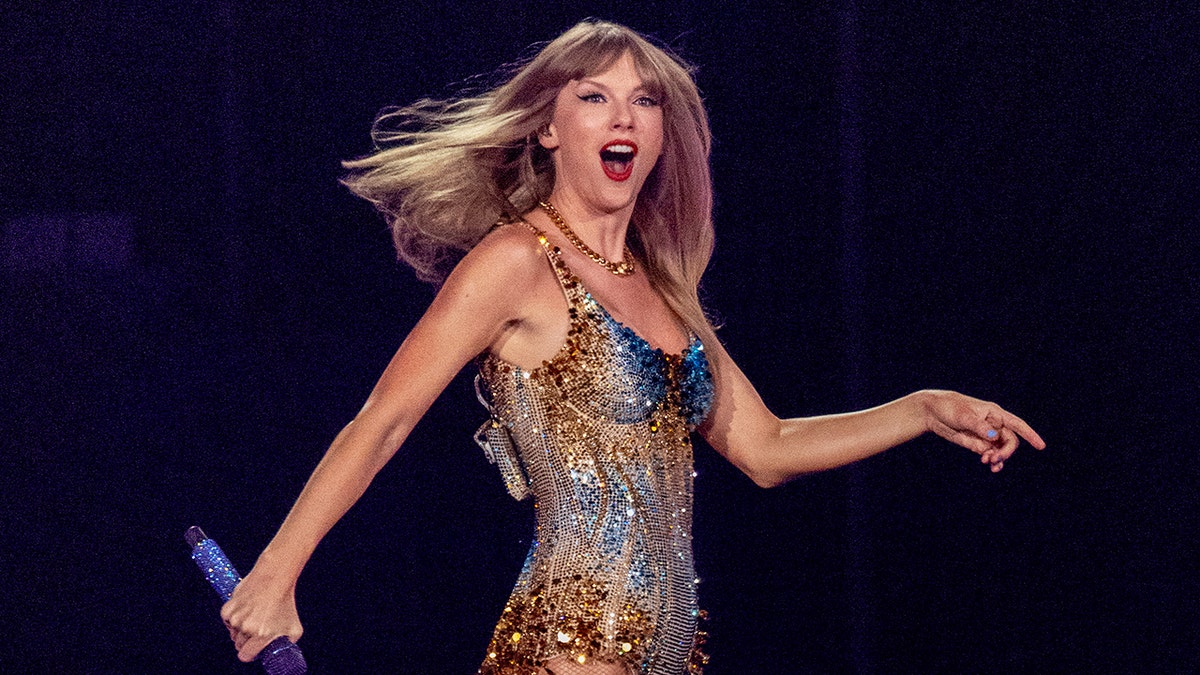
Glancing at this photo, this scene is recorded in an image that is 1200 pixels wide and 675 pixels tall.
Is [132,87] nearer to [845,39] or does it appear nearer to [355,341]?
[355,341]

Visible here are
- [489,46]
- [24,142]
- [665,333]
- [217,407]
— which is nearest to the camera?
[665,333]

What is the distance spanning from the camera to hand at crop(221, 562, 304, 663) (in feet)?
5.08

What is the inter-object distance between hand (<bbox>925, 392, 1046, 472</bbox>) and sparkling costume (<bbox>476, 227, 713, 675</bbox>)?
474 mm

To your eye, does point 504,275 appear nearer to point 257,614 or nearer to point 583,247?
point 583,247

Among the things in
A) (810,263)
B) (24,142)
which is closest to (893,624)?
(810,263)

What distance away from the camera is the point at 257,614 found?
1.55 m

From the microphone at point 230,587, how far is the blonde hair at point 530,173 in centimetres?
61

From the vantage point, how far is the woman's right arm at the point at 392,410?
5.14ft

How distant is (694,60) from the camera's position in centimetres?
328

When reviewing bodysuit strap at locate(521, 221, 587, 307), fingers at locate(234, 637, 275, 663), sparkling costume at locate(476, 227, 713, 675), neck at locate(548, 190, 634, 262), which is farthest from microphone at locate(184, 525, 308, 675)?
neck at locate(548, 190, 634, 262)

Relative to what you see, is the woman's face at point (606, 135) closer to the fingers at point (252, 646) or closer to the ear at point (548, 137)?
the ear at point (548, 137)

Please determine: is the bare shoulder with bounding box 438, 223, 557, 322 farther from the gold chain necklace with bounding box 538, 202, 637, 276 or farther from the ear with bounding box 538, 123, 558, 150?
the ear with bounding box 538, 123, 558, 150

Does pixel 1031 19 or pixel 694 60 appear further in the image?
pixel 694 60

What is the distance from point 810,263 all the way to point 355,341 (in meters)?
1.19
